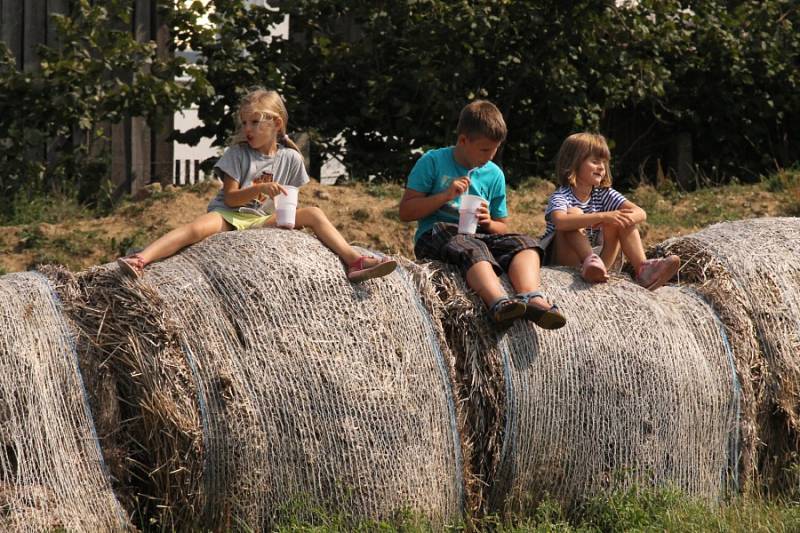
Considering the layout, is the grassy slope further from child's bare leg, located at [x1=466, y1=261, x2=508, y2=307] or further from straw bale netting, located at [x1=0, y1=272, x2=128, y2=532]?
straw bale netting, located at [x1=0, y1=272, x2=128, y2=532]

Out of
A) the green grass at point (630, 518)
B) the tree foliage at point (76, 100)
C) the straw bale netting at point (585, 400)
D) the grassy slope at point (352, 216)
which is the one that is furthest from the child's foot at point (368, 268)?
the tree foliage at point (76, 100)

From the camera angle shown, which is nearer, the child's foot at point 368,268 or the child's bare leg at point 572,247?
the child's foot at point 368,268

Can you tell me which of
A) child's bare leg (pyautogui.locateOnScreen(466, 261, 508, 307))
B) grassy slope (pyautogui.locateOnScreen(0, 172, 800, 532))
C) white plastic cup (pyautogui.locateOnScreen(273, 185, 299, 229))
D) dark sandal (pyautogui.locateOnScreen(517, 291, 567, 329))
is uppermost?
white plastic cup (pyautogui.locateOnScreen(273, 185, 299, 229))

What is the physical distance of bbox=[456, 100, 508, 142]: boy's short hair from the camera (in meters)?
5.88

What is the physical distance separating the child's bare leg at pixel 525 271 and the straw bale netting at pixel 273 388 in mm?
531

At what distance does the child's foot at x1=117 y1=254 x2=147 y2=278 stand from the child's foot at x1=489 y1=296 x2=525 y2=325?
1.49 m

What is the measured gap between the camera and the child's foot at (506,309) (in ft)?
17.0

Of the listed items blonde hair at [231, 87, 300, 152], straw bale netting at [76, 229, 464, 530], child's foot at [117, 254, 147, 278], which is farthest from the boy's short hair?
child's foot at [117, 254, 147, 278]

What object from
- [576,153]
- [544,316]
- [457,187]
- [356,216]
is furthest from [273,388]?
[356,216]

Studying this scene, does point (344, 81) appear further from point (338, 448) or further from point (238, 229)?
point (338, 448)

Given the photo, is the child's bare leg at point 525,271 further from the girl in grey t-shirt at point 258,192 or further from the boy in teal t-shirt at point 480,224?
the girl in grey t-shirt at point 258,192

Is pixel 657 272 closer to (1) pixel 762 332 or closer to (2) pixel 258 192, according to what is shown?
(1) pixel 762 332

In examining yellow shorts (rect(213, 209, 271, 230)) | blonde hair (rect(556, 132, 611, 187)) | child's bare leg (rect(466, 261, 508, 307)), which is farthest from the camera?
blonde hair (rect(556, 132, 611, 187))

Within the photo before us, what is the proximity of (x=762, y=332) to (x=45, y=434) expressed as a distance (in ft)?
10.7
